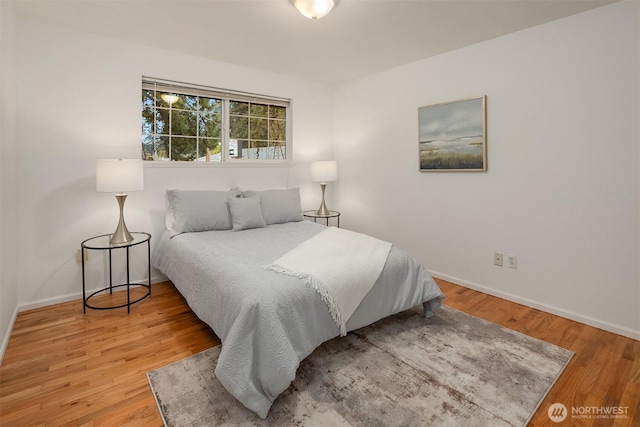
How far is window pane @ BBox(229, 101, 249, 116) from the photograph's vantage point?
12.6 ft

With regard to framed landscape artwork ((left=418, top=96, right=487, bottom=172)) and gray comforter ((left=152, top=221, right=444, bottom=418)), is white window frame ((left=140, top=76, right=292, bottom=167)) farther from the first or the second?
framed landscape artwork ((left=418, top=96, right=487, bottom=172))

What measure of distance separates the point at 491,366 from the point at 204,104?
3556 mm

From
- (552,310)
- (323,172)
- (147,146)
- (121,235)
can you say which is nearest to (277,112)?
(323,172)

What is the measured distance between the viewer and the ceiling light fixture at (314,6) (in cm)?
220

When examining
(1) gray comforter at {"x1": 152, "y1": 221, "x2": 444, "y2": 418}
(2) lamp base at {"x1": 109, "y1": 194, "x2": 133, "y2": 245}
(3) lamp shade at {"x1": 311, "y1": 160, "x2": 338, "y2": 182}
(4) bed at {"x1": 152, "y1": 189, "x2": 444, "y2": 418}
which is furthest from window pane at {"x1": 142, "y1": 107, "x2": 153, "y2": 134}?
(3) lamp shade at {"x1": 311, "y1": 160, "x2": 338, "y2": 182}

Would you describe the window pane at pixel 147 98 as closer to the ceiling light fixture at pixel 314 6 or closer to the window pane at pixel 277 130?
the window pane at pixel 277 130

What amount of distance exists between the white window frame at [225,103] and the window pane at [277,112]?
4cm

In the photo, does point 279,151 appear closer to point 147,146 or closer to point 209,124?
point 209,124

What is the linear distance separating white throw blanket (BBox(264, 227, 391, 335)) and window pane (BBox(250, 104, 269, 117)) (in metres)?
2.19

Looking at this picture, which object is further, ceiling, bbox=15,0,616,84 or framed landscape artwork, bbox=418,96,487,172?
framed landscape artwork, bbox=418,96,487,172

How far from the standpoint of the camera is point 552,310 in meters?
2.71

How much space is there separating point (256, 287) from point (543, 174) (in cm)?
246

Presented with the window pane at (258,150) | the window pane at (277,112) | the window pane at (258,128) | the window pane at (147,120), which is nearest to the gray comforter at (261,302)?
the window pane at (147,120)

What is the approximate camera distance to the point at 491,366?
6.45 ft
